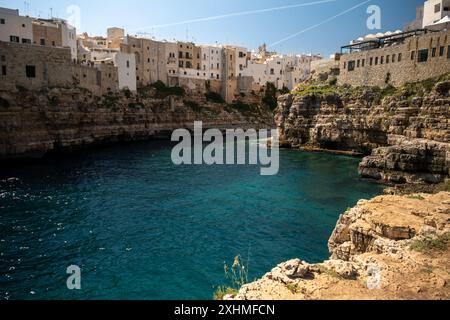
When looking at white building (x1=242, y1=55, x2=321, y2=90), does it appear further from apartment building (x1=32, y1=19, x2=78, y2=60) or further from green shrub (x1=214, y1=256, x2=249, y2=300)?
green shrub (x1=214, y1=256, x2=249, y2=300)

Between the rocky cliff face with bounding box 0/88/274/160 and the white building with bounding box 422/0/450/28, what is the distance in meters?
45.4

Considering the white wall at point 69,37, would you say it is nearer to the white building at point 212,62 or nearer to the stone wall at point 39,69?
the stone wall at point 39,69

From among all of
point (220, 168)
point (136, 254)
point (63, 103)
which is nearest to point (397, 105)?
point (220, 168)

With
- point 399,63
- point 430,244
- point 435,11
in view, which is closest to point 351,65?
point 399,63

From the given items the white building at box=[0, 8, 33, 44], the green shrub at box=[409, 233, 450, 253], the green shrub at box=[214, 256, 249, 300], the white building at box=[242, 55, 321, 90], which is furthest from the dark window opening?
the white building at box=[0, 8, 33, 44]

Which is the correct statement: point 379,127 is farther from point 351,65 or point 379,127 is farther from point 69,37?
point 69,37

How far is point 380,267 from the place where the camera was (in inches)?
377

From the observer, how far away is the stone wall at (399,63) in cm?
3931

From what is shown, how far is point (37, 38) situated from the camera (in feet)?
183

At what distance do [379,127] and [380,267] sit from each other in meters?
38.1

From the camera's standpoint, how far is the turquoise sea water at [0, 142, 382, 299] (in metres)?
16.2

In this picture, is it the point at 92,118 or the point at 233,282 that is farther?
the point at 92,118

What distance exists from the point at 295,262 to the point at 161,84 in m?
73.8

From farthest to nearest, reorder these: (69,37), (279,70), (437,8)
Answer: (279,70), (69,37), (437,8)
